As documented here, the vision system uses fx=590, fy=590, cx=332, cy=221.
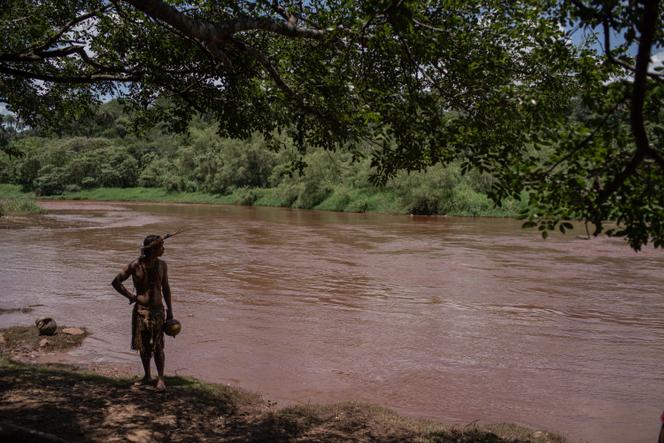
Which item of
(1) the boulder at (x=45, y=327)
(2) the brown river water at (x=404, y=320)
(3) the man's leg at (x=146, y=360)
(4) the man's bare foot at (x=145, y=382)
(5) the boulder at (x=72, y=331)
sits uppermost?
(3) the man's leg at (x=146, y=360)

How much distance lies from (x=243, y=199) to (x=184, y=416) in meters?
53.7

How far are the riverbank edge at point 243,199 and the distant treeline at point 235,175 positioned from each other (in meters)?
0.11

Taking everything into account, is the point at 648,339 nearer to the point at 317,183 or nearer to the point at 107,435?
the point at 107,435

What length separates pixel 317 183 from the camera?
51.5 m

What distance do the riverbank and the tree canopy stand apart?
2.59 meters

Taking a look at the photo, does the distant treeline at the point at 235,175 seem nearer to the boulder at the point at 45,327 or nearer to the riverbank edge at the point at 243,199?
the riverbank edge at the point at 243,199

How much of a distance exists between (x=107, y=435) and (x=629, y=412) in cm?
625

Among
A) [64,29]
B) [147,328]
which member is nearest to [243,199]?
[64,29]

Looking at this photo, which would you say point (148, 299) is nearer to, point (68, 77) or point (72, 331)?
point (68, 77)

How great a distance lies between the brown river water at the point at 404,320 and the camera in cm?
788

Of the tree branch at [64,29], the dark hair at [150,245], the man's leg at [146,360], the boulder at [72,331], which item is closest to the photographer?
the dark hair at [150,245]

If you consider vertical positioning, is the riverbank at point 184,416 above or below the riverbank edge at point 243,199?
below

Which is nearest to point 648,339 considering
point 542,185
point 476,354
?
point 476,354

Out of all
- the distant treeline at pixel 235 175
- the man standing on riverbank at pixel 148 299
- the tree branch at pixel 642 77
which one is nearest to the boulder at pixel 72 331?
the man standing on riverbank at pixel 148 299
